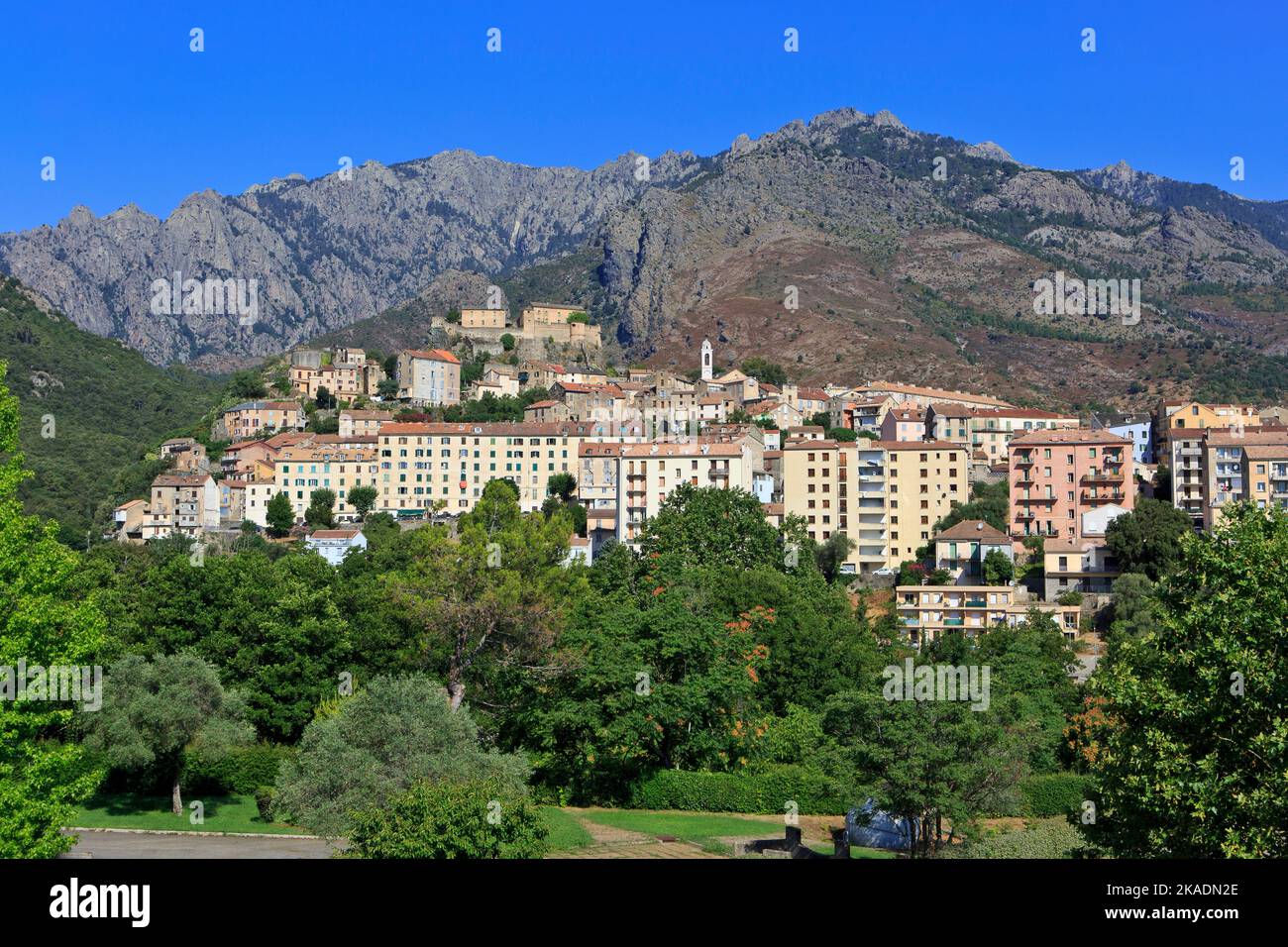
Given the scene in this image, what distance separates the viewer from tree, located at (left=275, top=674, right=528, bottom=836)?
29.1 m

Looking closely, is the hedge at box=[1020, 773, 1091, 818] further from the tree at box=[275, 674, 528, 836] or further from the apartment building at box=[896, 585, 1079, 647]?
the apartment building at box=[896, 585, 1079, 647]

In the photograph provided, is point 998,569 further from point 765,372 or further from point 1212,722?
point 765,372

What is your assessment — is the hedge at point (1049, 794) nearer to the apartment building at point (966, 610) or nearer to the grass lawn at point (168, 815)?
the grass lawn at point (168, 815)

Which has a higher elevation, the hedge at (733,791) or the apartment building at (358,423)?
the apartment building at (358,423)

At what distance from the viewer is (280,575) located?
185 feet

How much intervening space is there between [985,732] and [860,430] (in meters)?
90.8

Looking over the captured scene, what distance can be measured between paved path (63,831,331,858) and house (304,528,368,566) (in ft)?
221

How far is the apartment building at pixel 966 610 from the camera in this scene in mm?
75312

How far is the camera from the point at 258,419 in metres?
138

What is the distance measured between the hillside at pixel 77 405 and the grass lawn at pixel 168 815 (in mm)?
70710

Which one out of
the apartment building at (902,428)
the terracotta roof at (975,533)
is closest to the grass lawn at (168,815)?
the terracotta roof at (975,533)

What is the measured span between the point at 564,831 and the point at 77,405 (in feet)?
458

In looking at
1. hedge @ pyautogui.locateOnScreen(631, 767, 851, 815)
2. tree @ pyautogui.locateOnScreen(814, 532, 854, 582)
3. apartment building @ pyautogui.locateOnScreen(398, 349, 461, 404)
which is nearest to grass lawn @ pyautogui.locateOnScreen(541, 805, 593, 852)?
hedge @ pyautogui.locateOnScreen(631, 767, 851, 815)
